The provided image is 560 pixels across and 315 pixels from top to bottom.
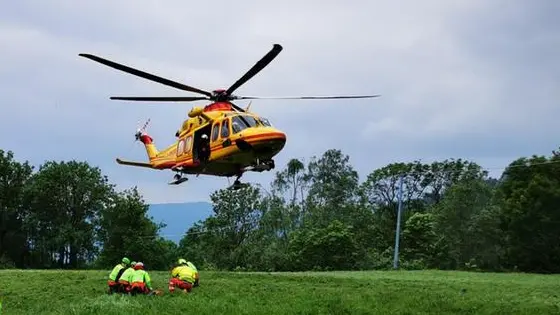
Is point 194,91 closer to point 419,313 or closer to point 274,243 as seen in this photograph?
point 419,313

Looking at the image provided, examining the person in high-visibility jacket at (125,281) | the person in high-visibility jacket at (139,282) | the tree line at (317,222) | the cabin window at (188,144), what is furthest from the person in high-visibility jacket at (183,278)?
the tree line at (317,222)

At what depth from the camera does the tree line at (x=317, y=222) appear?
55906 millimetres

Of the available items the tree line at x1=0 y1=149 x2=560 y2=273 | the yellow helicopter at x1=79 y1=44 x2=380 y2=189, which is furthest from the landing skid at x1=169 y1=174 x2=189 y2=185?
the tree line at x1=0 y1=149 x2=560 y2=273

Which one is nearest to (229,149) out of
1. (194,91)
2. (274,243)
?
(194,91)

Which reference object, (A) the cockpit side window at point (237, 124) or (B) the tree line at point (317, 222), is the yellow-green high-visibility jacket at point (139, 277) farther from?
(B) the tree line at point (317, 222)

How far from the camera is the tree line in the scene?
183ft

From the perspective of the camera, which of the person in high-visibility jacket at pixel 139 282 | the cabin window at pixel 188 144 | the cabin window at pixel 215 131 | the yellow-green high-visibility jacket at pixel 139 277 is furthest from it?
the cabin window at pixel 188 144

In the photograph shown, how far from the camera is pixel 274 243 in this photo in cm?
6981

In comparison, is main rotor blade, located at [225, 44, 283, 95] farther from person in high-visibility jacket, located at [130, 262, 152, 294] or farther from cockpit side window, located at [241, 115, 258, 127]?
person in high-visibility jacket, located at [130, 262, 152, 294]

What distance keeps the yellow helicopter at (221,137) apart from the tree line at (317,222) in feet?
116

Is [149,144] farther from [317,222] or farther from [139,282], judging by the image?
[317,222]

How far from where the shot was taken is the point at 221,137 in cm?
2381

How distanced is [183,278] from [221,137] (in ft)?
16.1

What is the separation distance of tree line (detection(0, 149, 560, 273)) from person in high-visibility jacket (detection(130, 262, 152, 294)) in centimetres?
3786
